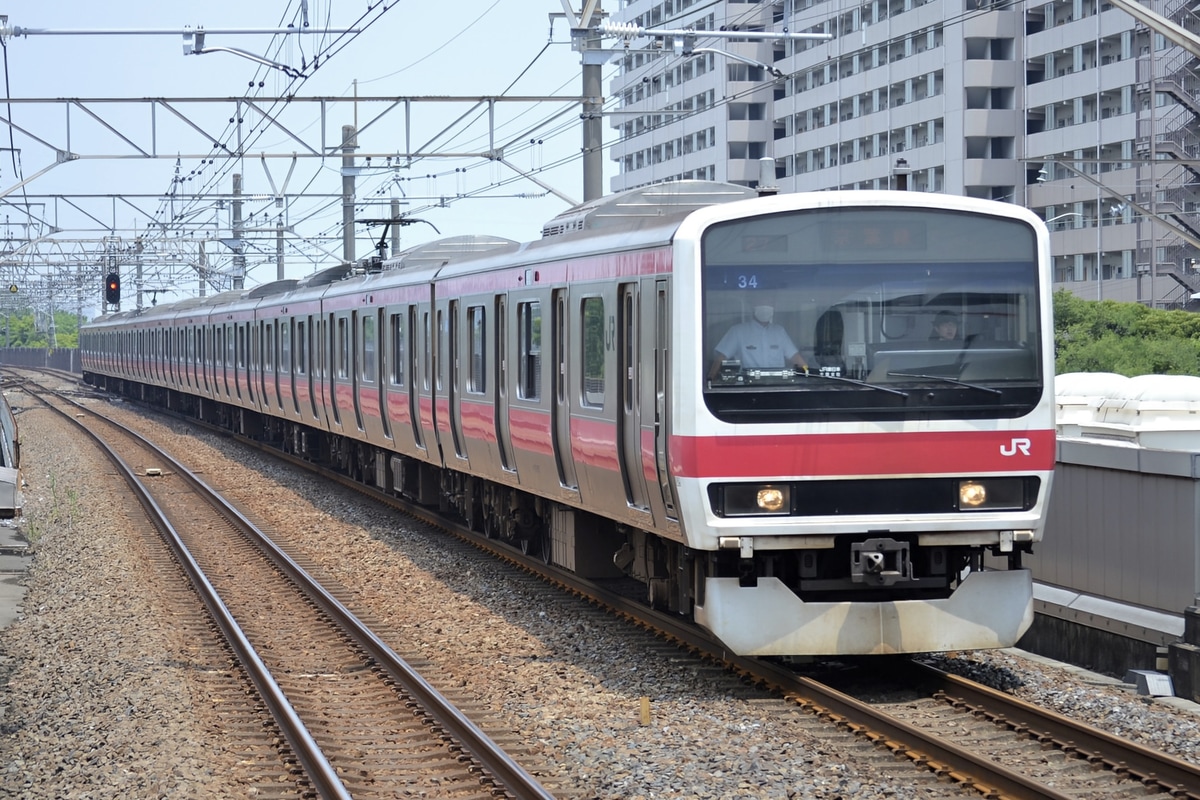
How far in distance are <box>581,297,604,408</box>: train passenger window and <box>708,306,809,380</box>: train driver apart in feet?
5.97

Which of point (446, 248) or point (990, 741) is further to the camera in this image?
point (446, 248)

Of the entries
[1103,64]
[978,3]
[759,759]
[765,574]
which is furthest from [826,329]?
[978,3]

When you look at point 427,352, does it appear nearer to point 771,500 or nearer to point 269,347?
point 771,500

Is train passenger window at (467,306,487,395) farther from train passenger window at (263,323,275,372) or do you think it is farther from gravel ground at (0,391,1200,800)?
train passenger window at (263,323,275,372)

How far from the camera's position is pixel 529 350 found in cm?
1234

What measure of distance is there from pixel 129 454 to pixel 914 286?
2213 centimetres

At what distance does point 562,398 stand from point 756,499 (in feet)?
9.94

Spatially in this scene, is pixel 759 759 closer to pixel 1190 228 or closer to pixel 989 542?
pixel 989 542

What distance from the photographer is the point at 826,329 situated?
873 centimetres

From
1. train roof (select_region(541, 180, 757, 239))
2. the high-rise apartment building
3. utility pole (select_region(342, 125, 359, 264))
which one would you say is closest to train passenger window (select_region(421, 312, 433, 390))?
train roof (select_region(541, 180, 757, 239))

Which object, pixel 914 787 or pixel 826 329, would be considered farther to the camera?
pixel 826 329

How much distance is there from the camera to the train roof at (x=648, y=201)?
1048 centimetres

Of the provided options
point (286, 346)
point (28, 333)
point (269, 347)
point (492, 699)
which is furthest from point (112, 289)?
point (28, 333)

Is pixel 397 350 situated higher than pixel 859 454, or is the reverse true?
pixel 397 350
